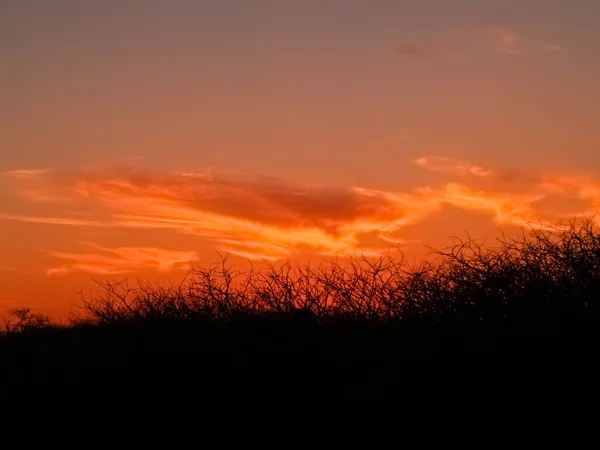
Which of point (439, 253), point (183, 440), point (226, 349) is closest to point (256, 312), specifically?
point (226, 349)

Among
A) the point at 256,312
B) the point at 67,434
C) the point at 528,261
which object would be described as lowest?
the point at 67,434

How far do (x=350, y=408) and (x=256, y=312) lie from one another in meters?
5.55

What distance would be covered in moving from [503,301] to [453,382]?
303 cm

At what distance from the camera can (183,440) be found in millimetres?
8477

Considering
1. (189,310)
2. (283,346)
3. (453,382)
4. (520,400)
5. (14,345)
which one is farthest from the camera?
(14,345)

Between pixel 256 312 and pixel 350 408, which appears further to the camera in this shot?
pixel 256 312

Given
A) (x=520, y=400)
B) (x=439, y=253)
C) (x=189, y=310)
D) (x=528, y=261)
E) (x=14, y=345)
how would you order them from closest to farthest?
(x=520, y=400), (x=528, y=261), (x=439, y=253), (x=189, y=310), (x=14, y=345)

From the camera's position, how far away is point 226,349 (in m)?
11.6

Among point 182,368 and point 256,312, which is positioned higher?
point 256,312

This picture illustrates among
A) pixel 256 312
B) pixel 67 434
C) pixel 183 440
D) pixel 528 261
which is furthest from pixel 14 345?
pixel 528 261

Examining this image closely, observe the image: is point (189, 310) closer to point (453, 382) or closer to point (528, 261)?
point (528, 261)

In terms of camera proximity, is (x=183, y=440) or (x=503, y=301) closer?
(x=183, y=440)

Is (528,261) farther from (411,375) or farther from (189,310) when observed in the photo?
(189,310)

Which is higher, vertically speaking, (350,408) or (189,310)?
(189,310)
